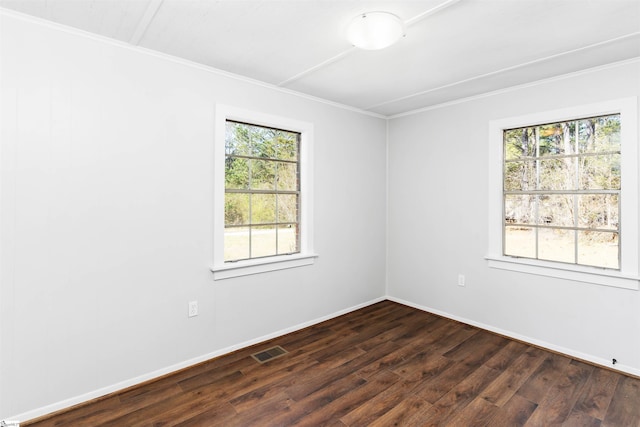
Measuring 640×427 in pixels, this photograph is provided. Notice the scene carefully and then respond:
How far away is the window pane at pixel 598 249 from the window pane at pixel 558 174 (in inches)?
17.9

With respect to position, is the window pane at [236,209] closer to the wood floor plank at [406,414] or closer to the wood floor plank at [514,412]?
the wood floor plank at [406,414]

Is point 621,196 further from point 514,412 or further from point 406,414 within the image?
point 406,414

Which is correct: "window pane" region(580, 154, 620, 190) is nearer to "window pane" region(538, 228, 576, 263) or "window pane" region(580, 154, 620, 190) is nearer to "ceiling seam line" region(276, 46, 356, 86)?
"window pane" region(538, 228, 576, 263)

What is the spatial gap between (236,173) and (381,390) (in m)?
2.16

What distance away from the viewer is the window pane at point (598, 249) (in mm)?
2811

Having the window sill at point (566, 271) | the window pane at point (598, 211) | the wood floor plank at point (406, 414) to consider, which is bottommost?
the wood floor plank at point (406, 414)

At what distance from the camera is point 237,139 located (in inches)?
122

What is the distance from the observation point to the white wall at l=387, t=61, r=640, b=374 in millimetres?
2783

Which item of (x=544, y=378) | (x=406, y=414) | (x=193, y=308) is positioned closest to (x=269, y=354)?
(x=193, y=308)

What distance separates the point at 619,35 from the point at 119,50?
3.46m

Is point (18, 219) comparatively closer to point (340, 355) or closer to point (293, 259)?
point (293, 259)

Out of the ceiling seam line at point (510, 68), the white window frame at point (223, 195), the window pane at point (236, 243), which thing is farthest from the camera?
the window pane at point (236, 243)

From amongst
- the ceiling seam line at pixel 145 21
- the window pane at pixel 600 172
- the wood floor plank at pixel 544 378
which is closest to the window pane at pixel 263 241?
the ceiling seam line at pixel 145 21

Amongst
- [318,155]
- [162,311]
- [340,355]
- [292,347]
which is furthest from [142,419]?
[318,155]
